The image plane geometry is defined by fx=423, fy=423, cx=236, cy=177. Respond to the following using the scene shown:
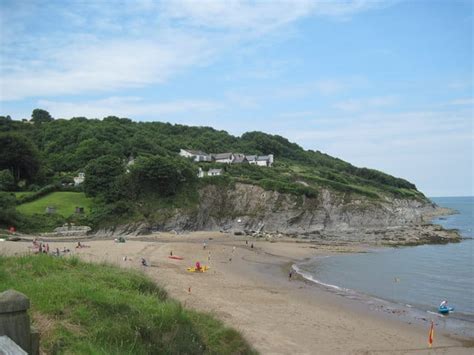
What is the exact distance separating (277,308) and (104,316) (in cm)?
1574

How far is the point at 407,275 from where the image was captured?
3538 cm

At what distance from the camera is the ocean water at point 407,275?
2741 centimetres

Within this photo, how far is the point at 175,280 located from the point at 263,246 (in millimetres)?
25774

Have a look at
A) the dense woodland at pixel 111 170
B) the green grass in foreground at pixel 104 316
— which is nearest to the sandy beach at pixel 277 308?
the green grass in foreground at pixel 104 316

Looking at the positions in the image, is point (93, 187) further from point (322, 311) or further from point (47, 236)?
point (322, 311)

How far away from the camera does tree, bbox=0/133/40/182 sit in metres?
62.2

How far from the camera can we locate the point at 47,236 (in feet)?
151

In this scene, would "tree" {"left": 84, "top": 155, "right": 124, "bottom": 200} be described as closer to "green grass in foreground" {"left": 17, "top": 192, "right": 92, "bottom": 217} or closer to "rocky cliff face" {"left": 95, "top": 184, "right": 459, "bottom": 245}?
"green grass in foreground" {"left": 17, "top": 192, "right": 92, "bottom": 217}

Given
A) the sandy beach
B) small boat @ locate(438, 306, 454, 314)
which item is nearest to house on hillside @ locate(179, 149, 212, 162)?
Result: the sandy beach

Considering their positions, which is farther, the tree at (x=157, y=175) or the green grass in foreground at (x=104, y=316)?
the tree at (x=157, y=175)

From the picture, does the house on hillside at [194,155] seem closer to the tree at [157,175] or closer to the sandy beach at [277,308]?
the tree at [157,175]

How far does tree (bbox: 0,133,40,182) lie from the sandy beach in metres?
30.2

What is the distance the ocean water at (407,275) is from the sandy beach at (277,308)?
331cm

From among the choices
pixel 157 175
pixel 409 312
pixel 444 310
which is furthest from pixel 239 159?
pixel 444 310
